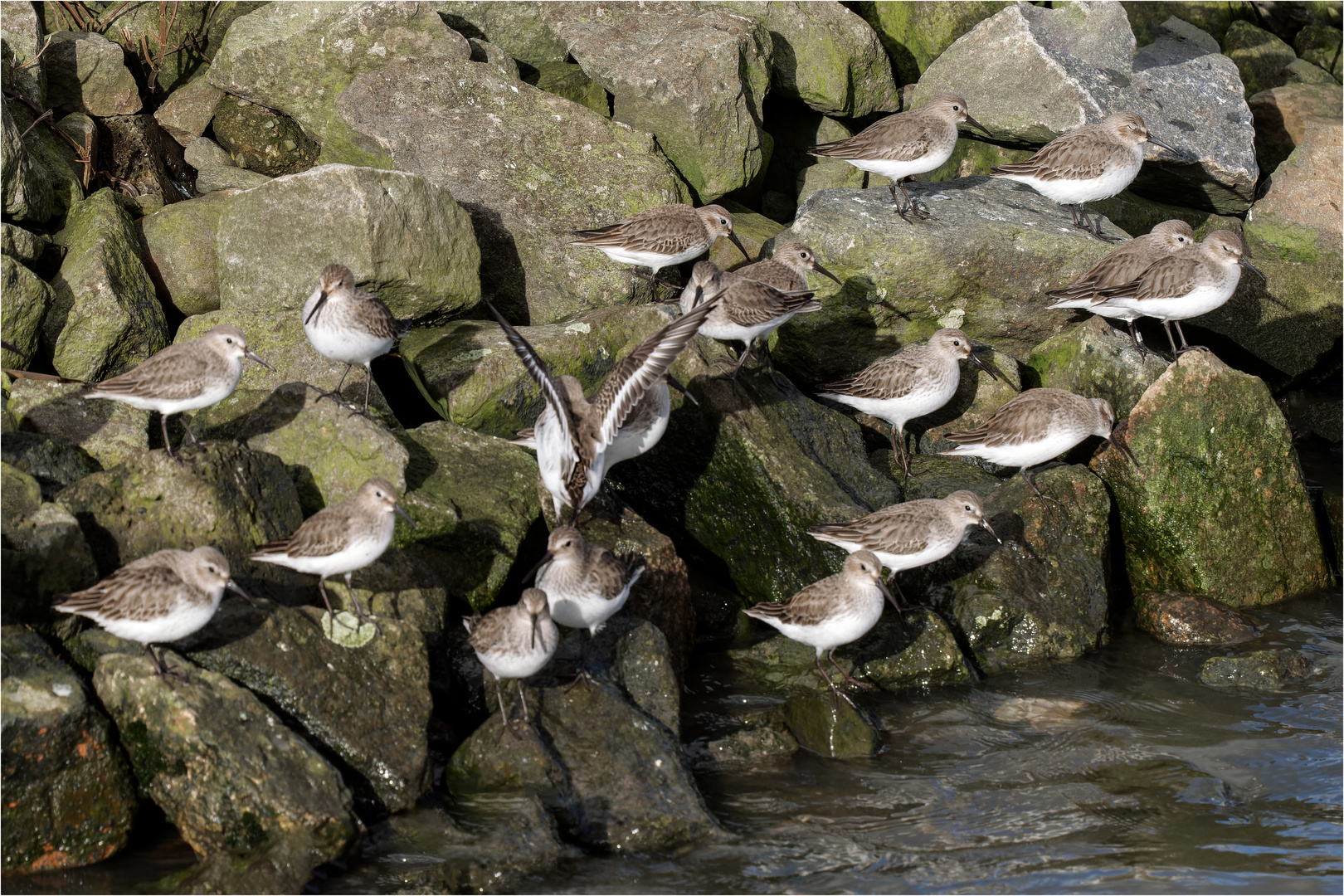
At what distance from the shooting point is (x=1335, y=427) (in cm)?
1354

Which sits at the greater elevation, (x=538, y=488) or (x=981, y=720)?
(x=538, y=488)

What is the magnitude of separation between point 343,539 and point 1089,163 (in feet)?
27.6

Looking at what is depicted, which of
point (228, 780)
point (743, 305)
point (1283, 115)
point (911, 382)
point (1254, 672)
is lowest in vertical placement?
point (1254, 672)

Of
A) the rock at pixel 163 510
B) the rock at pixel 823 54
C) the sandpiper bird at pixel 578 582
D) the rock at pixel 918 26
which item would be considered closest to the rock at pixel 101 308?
the rock at pixel 163 510

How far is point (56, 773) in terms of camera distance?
6.32 meters

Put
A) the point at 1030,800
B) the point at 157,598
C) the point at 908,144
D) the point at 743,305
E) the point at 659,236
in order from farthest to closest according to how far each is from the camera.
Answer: the point at 908,144 < the point at 659,236 < the point at 743,305 < the point at 1030,800 < the point at 157,598

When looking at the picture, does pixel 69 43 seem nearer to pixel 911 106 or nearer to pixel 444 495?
pixel 444 495

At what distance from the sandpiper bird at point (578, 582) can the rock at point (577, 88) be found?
7.80 m

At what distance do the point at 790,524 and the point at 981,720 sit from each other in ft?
6.76

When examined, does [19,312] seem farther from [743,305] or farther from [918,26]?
[918,26]

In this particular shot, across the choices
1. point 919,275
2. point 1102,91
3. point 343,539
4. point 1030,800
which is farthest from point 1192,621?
point 1102,91

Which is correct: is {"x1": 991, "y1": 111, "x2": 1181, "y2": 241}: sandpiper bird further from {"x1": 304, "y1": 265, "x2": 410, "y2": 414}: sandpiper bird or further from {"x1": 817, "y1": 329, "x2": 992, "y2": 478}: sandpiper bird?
{"x1": 304, "y1": 265, "x2": 410, "y2": 414}: sandpiper bird

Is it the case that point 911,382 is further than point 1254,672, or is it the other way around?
point 911,382

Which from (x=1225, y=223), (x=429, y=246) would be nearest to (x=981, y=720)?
(x=429, y=246)
